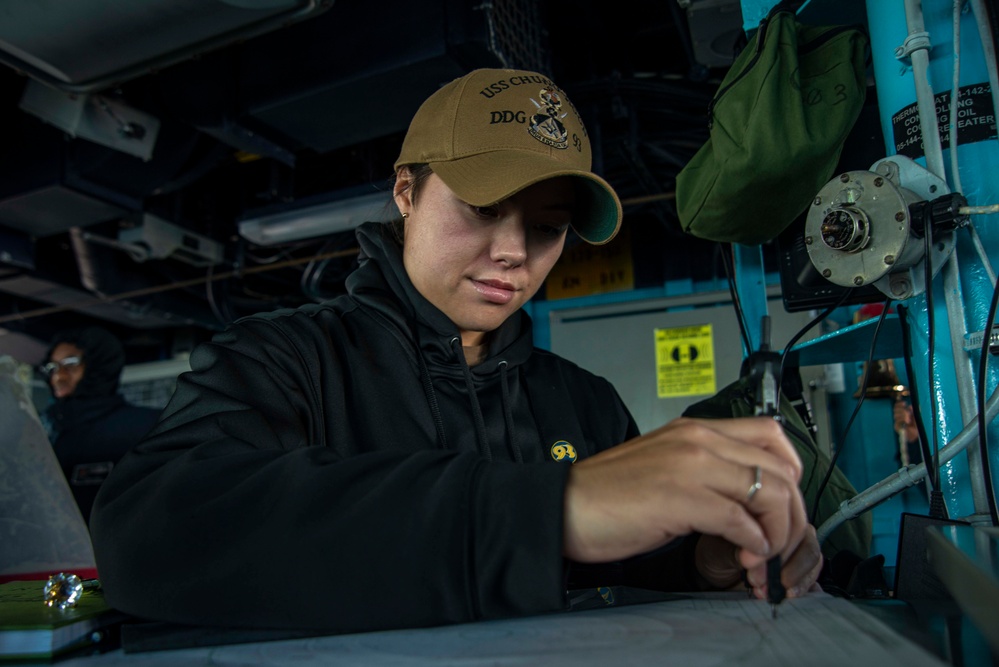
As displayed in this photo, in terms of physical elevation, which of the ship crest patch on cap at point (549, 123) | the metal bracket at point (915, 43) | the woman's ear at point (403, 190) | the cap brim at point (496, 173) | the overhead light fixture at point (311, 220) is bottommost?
the cap brim at point (496, 173)

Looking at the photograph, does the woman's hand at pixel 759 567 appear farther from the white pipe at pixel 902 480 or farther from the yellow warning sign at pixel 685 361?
the yellow warning sign at pixel 685 361

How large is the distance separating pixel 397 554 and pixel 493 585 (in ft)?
0.24

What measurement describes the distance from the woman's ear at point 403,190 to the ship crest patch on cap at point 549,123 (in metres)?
0.22

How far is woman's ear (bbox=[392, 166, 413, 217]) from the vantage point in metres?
1.08

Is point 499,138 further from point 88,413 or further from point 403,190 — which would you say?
point 88,413

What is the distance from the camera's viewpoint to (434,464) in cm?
55

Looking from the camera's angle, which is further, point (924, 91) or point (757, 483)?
point (924, 91)

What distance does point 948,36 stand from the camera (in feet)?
3.15

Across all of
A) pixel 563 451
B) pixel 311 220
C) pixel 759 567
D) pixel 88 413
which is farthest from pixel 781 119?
pixel 88 413

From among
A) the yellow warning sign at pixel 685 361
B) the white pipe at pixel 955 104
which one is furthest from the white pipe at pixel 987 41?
the yellow warning sign at pixel 685 361

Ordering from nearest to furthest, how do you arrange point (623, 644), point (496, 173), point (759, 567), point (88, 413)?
point (623, 644) → point (759, 567) → point (496, 173) → point (88, 413)

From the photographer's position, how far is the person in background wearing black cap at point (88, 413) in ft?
8.52

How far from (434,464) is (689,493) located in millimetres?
184

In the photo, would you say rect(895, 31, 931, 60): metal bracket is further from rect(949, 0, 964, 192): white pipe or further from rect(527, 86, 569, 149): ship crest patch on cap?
rect(527, 86, 569, 149): ship crest patch on cap
